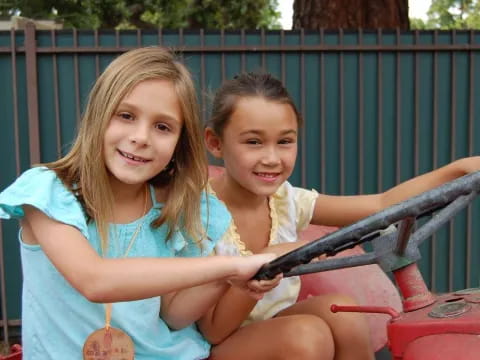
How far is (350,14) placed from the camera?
5.55m

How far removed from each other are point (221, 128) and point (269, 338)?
625 millimetres

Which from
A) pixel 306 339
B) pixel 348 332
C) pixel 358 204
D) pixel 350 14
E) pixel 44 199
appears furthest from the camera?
pixel 350 14

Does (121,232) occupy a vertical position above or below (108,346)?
above

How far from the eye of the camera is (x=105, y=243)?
1584mm

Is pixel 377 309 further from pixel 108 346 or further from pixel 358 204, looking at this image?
pixel 358 204

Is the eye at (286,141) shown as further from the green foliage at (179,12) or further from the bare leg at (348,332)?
the green foliage at (179,12)

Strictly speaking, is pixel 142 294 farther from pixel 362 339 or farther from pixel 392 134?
pixel 392 134

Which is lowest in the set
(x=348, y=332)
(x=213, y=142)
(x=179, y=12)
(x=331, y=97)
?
(x=348, y=332)

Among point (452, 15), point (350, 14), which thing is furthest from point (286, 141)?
point (452, 15)

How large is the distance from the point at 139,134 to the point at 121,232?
279 mm

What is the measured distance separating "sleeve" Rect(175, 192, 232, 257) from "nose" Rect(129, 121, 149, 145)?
0.34m

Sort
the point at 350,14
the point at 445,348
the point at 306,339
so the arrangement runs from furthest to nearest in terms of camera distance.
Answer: the point at 350,14
the point at 306,339
the point at 445,348

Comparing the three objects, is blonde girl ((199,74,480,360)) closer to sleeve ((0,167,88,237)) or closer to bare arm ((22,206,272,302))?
bare arm ((22,206,272,302))

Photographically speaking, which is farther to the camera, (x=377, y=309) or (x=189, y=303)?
(x=189, y=303)
